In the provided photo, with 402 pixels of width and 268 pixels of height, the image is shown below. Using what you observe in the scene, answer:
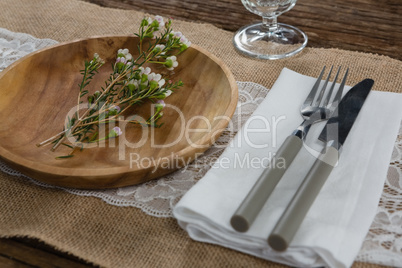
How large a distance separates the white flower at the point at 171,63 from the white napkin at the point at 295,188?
0.62ft

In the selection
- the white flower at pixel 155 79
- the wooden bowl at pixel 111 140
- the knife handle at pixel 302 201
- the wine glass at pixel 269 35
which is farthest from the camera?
the wine glass at pixel 269 35

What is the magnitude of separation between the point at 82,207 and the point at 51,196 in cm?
6

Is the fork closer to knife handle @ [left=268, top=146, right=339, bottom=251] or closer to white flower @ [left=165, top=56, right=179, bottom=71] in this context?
knife handle @ [left=268, top=146, right=339, bottom=251]

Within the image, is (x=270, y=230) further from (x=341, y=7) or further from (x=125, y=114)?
(x=341, y=7)

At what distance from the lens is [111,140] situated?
82cm

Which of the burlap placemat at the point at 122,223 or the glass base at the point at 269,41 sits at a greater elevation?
the glass base at the point at 269,41

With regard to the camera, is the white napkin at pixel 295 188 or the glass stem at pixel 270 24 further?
the glass stem at pixel 270 24

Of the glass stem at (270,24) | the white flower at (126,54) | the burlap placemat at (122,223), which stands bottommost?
the burlap placemat at (122,223)

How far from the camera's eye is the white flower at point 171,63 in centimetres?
92

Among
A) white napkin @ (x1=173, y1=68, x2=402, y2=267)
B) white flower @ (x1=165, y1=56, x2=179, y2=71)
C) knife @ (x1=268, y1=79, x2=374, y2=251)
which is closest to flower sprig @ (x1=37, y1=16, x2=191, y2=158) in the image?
white flower @ (x1=165, y1=56, x2=179, y2=71)

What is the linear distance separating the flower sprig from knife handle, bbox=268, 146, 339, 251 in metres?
0.28

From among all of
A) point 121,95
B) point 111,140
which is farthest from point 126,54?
point 111,140

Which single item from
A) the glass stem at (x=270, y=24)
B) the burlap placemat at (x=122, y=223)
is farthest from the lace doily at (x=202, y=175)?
the glass stem at (x=270, y=24)

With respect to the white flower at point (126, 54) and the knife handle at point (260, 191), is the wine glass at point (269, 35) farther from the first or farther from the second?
the knife handle at point (260, 191)
